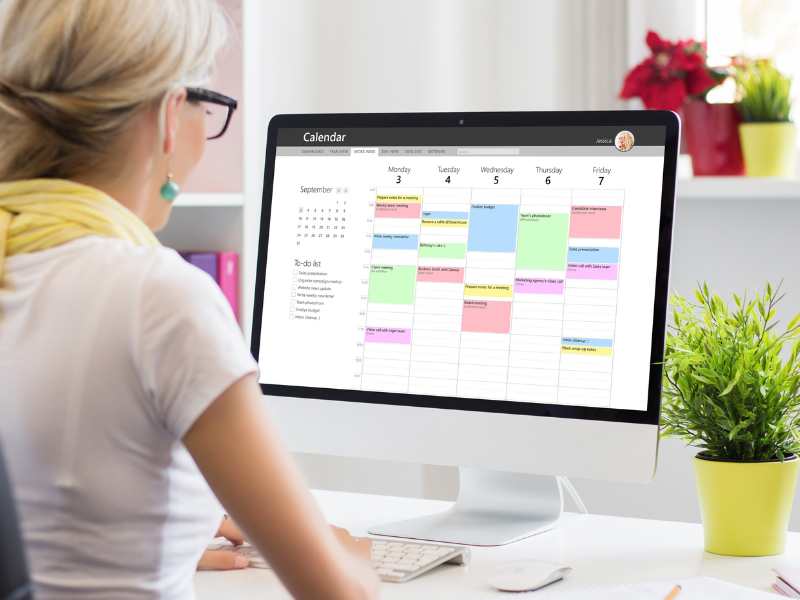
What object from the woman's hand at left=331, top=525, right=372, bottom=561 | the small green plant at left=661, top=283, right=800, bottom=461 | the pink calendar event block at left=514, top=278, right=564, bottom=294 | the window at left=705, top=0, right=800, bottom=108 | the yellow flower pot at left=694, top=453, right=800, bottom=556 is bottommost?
the woman's hand at left=331, top=525, right=372, bottom=561

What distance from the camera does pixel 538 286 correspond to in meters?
1.28

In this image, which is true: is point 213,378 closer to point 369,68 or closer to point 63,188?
point 63,188

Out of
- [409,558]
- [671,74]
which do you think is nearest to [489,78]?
[671,74]

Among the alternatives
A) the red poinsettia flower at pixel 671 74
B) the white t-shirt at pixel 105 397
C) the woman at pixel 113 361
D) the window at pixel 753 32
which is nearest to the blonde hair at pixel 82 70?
the woman at pixel 113 361

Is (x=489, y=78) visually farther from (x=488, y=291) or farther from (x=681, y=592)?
(x=681, y=592)

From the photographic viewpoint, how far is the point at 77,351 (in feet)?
2.56

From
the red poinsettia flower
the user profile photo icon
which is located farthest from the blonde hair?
the red poinsettia flower

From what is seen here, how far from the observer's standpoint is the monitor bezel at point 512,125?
1222mm

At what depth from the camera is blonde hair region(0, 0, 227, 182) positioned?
83cm

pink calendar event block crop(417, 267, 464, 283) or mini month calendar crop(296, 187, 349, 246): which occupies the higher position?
mini month calendar crop(296, 187, 349, 246)

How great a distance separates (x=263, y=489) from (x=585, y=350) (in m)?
0.58

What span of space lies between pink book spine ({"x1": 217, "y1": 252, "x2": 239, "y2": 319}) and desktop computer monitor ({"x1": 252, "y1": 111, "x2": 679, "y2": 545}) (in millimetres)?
799

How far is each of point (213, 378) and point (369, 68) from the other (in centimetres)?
168

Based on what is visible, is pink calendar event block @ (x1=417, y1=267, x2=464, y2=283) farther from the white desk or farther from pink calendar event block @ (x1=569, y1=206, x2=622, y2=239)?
the white desk
